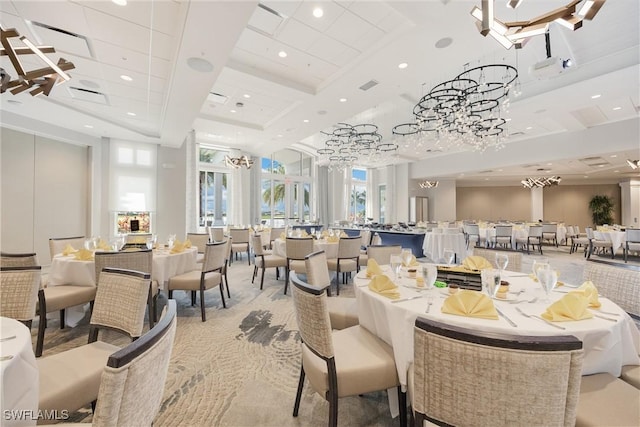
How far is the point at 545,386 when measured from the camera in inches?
34.0

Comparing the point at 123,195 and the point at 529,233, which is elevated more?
the point at 123,195

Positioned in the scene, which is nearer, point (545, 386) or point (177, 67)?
point (545, 386)

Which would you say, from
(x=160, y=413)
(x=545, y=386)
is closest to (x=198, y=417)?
(x=160, y=413)

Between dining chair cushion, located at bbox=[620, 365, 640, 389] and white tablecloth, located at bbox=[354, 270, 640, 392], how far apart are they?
3 centimetres

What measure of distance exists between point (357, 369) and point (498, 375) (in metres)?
0.83

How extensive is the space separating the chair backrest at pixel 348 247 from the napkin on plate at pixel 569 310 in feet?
11.1

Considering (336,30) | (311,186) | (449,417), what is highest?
(336,30)

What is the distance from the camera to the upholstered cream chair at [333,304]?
2.31 meters

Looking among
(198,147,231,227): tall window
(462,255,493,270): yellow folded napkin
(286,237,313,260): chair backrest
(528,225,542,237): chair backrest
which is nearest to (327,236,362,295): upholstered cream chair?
(286,237,313,260): chair backrest

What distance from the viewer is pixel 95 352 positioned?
172cm

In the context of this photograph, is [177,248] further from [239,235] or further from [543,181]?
[543,181]

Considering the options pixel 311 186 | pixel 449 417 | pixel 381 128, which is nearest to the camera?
pixel 449 417

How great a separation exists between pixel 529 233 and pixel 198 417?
11.3 meters

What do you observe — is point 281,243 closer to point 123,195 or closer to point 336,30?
point 336,30
